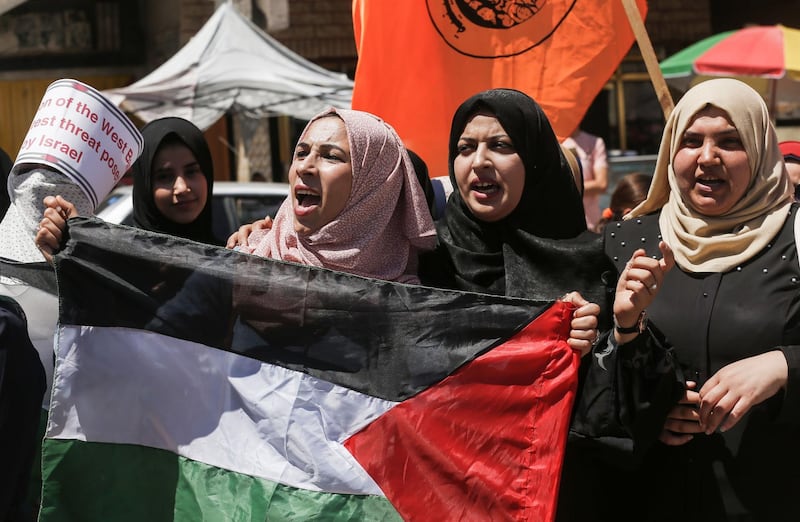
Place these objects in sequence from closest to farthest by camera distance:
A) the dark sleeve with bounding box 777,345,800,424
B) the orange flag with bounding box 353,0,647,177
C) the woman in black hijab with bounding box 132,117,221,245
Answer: the dark sleeve with bounding box 777,345,800,424 → the woman in black hijab with bounding box 132,117,221,245 → the orange flag with bounding box 353,0,647,177

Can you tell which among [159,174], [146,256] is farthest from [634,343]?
[159,174]

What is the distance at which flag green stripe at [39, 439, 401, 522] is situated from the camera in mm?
2885

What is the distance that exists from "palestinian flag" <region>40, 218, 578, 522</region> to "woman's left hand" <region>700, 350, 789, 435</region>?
347 millimetres

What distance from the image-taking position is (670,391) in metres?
2.77

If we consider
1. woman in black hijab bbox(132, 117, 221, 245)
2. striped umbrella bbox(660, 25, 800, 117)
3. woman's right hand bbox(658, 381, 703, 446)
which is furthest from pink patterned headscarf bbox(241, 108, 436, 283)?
striped umbrella bbox(660, 25, 800, 117)

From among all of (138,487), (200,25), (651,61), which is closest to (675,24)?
(200,25)

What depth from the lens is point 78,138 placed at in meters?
3.28

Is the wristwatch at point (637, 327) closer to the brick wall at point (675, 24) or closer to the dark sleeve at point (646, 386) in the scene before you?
the dark sleeve at point (646, 386)

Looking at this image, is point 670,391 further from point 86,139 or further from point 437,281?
point 86,139

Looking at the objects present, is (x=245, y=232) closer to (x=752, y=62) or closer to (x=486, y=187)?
(x=486, y=187)

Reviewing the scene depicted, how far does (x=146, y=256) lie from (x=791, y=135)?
1215cm

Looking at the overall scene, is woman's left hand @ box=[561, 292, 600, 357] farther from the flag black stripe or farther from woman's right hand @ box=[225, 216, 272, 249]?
woman's right hand @ box=[225, 216, 272, 249]

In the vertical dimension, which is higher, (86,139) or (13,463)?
(86,139)

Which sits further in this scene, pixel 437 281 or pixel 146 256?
pixel 437 281
